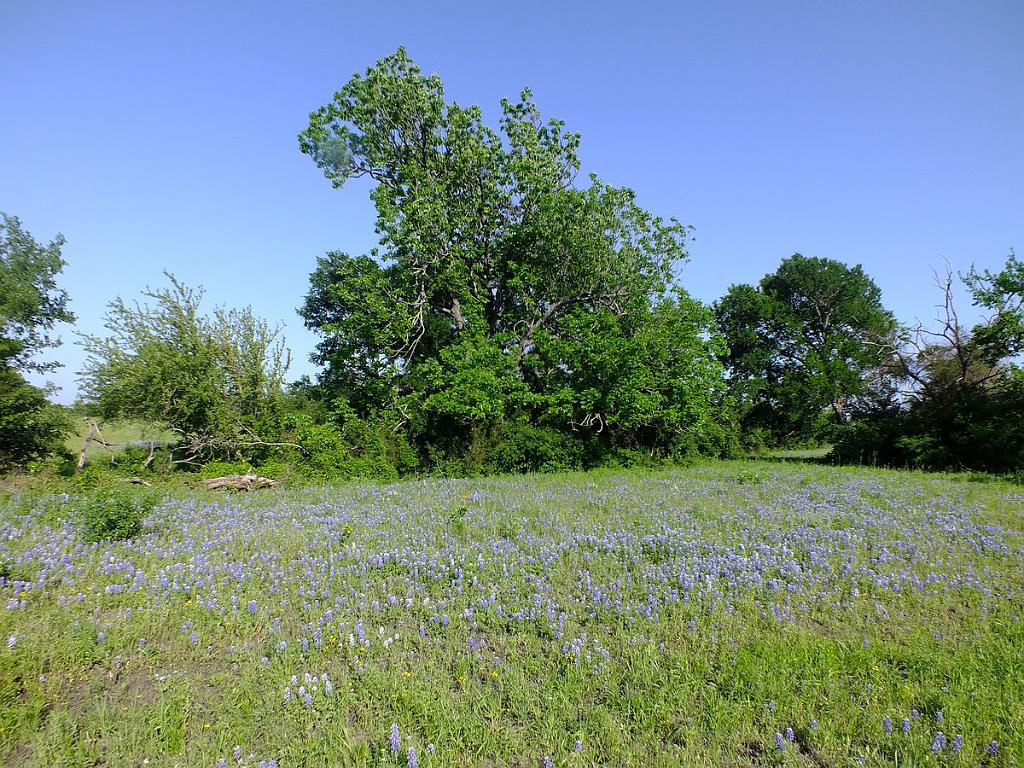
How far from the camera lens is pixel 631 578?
5363mm

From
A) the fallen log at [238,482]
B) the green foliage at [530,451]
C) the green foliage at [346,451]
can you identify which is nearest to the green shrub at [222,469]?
the fallen log at [238,482]

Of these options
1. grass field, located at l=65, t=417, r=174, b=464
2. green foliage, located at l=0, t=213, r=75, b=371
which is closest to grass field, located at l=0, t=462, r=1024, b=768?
grass field, located at l=65, t=417, r=174, b=464

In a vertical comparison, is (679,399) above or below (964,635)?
above

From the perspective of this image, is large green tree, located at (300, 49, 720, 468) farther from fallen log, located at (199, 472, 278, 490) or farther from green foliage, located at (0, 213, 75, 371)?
green foliage, located at (0, 213, 75, 371)

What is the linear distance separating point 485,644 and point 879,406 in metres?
28.4

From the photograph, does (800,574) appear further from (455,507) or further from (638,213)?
(638,213)

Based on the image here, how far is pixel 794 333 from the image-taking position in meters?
37.4

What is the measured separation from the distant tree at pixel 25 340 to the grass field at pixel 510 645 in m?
11.9

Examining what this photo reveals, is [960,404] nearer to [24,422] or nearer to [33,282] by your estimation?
[24,422]

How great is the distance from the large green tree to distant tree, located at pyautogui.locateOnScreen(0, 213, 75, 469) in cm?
905

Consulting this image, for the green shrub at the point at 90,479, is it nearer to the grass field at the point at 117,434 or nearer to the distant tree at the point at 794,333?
the grass field at the point at 117,434

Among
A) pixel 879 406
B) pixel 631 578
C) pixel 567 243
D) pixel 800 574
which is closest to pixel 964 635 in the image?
pixel 800 574

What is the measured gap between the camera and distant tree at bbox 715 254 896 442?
101ft

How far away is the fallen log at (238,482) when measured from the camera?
42.1ft
